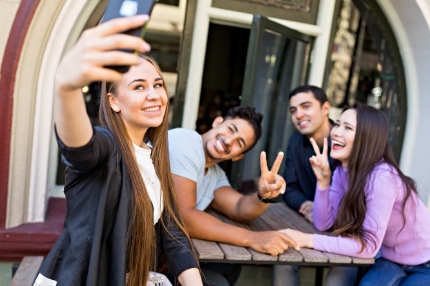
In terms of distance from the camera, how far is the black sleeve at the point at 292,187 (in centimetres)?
285

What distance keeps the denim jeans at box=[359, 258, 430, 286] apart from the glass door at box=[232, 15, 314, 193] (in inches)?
58.1

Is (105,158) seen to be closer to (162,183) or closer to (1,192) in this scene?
(162,183)

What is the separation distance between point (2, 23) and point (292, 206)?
7.43 feet

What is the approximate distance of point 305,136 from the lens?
315cm

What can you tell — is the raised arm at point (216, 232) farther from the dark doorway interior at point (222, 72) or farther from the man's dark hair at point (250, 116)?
the dark doorway interior at point (222, 72)

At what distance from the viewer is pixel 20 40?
2.49m

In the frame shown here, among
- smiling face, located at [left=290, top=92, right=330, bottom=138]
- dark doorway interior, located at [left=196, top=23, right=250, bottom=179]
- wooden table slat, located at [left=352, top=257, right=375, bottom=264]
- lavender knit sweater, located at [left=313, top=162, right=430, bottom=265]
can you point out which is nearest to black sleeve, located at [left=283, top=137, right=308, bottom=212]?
smiling face, located at [left=290, top=92, right=330, bottom=138]

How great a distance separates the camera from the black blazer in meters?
1.41

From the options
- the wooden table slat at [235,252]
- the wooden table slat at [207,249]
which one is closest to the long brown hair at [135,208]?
the wooden table slat at [207,249]

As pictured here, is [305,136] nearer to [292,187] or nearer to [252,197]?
[292,187]

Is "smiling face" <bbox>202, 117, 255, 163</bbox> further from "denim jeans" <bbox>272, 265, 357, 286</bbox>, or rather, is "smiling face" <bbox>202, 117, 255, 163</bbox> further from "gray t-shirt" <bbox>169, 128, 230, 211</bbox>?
"denim jeans" <bbox>272, 265, 357, 286</bbox>

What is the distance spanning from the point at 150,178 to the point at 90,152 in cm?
56

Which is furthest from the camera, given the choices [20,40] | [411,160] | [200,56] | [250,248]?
[411,160]

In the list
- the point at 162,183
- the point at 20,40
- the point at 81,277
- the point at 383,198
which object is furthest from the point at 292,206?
the point at 20,40
